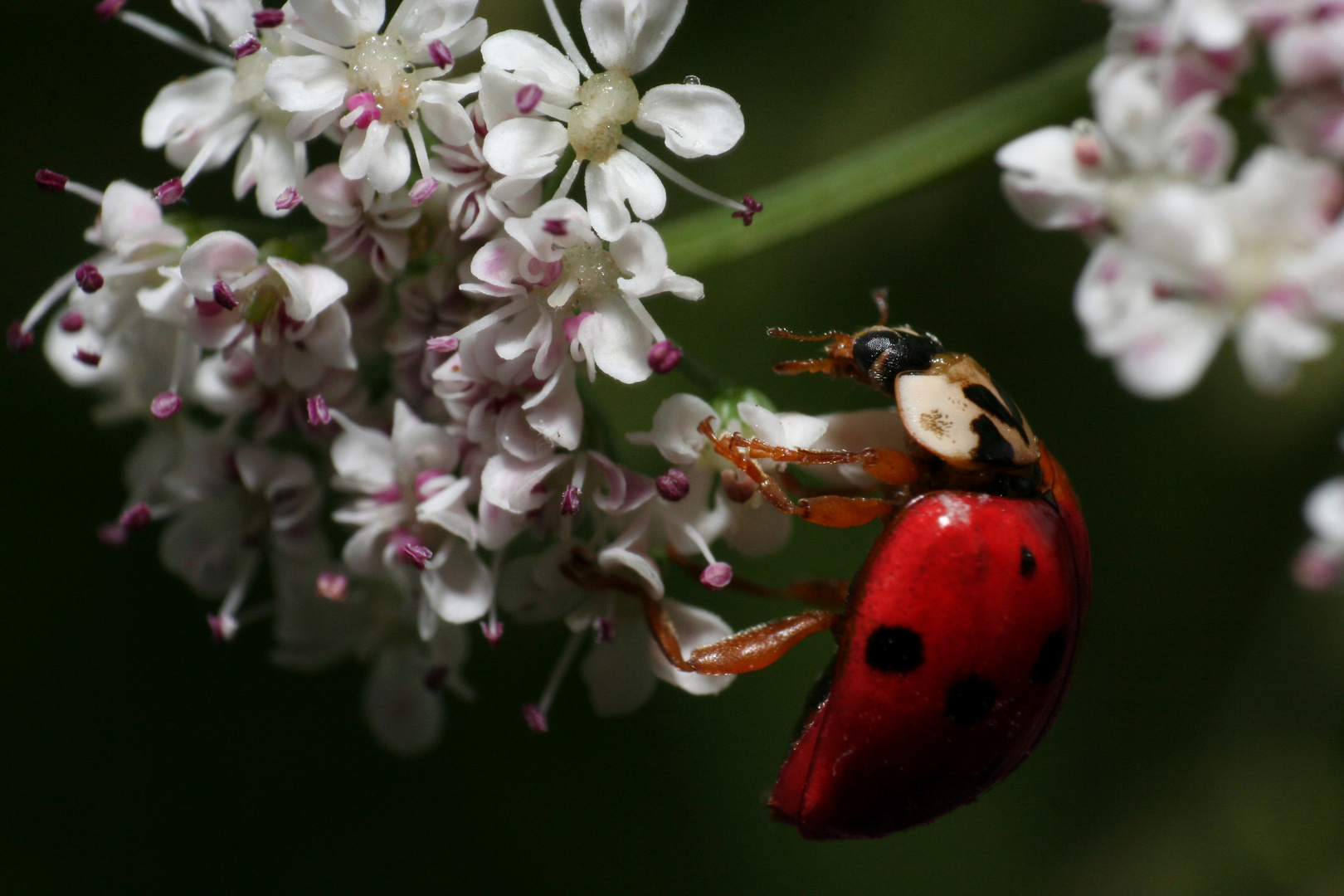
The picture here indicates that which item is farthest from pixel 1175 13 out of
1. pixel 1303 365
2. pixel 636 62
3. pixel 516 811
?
pixel 516 811

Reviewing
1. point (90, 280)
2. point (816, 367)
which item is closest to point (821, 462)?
point (816, 367)

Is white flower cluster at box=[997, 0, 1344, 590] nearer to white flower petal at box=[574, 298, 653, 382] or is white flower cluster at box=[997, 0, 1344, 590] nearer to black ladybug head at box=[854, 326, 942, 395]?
black ladybug head at box=[854, 326, 942, 395]

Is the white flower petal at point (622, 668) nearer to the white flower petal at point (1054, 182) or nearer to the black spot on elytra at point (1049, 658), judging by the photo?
the black spot on elytra at point (1049, 658)

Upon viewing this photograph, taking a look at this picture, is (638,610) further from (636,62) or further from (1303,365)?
(1303,365)

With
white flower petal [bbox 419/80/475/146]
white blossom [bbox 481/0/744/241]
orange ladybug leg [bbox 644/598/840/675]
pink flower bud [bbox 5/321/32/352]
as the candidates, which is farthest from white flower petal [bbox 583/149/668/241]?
pink flower bud [bbox 5/321/32/352]

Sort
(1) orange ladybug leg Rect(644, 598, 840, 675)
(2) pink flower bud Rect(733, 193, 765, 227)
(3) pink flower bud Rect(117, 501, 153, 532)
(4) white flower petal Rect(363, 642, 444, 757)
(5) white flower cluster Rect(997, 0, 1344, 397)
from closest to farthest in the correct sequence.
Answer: (5) white flower cluster Rect(997, 0, 1344, 397) → (2) pink flower bud Rect(733, 193, 765, 227) → (1) orange ladybug leg Rect(644, 598, 840, 675) → (3) pink flower bud Rect(117, 501, 153, 532) → (4) white flower petal Rect(363, 642, 444, 757)
